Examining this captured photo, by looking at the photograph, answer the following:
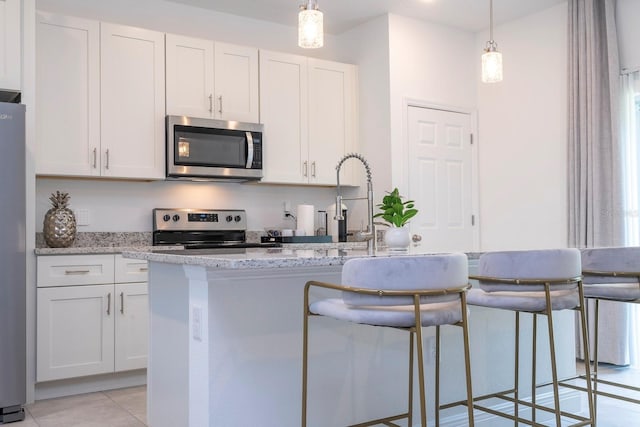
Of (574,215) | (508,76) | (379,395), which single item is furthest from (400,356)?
(508,76)

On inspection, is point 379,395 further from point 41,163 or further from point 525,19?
point 525,19

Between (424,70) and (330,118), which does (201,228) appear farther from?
(424,70)

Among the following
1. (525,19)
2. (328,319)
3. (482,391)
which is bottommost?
(482,391)

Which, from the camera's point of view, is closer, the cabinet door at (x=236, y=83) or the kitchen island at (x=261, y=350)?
the kitchen island at (x=261, y=350)

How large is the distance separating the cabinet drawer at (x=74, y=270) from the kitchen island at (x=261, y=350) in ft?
3.99

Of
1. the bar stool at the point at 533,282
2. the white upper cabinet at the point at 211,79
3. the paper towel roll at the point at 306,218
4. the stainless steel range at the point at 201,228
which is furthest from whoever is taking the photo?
the paper towel roll at the point at 306,218

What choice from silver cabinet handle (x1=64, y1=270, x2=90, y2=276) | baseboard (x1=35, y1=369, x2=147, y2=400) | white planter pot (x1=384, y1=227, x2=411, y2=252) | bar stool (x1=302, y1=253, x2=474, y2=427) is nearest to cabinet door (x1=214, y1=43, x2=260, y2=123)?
silver cabinet handle (x1=64, y1=270, x2=90, y2=276)

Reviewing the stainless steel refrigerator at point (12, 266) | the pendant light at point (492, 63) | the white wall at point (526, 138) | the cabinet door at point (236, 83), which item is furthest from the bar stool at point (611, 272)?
the stainless steel refrigerator at point (12, 266)

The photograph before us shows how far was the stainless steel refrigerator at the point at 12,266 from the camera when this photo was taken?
3.20m

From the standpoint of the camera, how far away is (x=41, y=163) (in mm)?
3783

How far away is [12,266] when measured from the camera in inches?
127

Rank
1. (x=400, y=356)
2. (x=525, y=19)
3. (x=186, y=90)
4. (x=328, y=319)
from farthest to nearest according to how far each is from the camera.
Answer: (x=525, y=19), (x=186, y=90), (x=400, y=356), (x=328, y=319)

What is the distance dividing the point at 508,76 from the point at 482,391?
10.2 ft

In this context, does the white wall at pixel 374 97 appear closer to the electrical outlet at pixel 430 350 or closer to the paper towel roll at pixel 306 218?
the paper towel roll at pixel 306 218
